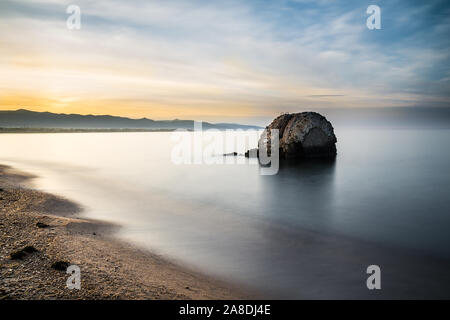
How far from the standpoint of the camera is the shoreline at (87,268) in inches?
209

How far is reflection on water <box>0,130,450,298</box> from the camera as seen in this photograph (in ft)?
22.9

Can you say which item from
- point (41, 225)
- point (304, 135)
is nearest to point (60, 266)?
point (41, 225)

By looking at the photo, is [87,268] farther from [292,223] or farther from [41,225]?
[292,223]

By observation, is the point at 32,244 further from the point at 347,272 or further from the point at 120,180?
the point at 120,180

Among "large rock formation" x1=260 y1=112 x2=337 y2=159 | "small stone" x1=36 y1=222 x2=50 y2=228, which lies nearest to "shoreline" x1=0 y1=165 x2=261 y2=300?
"small stone" x1=36 y1=222 x2=50 y2=228

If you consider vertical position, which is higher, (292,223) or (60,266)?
(60,266)

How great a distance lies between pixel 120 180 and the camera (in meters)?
21.7

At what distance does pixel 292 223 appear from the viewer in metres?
11.4

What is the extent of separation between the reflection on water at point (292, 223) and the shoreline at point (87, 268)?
2.34ft

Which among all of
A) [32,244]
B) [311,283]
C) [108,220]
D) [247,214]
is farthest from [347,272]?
[108,220]

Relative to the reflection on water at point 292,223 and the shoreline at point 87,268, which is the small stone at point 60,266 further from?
the reflection on water at point 292,223

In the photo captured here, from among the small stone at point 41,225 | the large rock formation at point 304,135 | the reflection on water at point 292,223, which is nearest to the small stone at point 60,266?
the reflection on water at point 292,223

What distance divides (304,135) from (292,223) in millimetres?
17049
